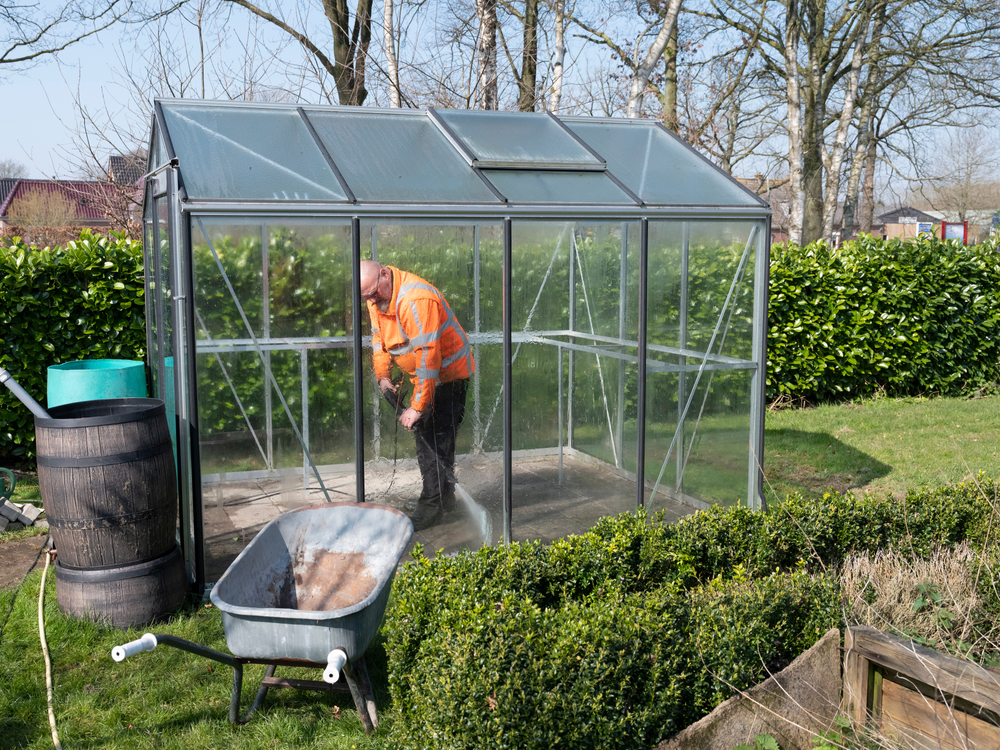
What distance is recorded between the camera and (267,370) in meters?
4.98

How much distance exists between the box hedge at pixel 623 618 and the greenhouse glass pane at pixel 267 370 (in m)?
1.82

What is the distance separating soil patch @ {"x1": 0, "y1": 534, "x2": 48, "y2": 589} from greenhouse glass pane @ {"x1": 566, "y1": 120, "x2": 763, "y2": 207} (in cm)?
475

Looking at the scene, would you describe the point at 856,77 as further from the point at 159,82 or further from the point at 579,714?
the point at 579,714

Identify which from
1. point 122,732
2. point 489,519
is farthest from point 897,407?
point 122,732

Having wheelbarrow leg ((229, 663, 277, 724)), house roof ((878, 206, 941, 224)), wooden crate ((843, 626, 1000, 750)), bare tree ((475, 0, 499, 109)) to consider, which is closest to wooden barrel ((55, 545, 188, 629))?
wheelbarrow leg ((229, 663, 277, 724))

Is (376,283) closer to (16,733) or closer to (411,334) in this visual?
(411,334)

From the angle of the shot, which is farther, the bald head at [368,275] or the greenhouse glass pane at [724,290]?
the greenhouse glass pane at [724,290]

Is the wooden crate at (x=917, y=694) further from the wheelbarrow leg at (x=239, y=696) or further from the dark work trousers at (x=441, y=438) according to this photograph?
the dark work trousers at (x=441, y=438)

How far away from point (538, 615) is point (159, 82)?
10449 millimetres

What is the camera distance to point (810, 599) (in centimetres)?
345

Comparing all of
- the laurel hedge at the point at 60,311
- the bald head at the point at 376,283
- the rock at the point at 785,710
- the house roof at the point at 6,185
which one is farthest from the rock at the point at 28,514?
the house roof at the point at 6,185

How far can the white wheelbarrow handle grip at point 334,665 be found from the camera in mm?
2945

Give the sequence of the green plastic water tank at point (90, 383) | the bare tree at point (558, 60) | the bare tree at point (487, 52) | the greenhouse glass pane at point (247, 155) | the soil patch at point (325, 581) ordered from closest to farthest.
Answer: the soil patch at point (325, 581) → the greenhouse glass pane at point (247, 155) → the green plastic water tank at point (90, 383) → the bare tree at point (487, 52) → the bare tree at point (558, 60)

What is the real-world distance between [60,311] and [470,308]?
4278 mm
